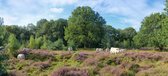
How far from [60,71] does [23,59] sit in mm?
9895

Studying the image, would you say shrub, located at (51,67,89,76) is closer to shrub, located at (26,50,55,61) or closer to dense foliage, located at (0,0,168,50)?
shrub, located at (26,50,55,61)

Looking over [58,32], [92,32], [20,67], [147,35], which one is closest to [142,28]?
[147,35]

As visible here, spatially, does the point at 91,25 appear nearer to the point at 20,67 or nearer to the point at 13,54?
the point at 13,54

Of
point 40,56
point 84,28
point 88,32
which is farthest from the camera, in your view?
point 84,28

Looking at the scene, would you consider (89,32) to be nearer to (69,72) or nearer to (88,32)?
(88,32)

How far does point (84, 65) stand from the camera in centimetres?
3281

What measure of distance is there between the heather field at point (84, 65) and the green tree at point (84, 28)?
37.6 meters

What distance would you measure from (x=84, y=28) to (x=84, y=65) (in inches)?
1819

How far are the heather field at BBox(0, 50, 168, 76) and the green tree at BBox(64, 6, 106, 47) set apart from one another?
1479 inches

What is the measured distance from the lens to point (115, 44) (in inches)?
3319

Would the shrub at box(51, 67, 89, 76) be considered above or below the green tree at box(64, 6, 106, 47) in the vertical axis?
below

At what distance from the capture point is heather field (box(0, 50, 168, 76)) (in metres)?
27.1

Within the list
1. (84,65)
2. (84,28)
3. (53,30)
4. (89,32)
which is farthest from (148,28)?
(84,65)

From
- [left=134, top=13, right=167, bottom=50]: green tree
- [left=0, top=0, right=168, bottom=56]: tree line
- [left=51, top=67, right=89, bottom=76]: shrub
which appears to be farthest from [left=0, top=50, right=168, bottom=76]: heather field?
[left=134, top=13, right=167, bottom=50]: green tree
